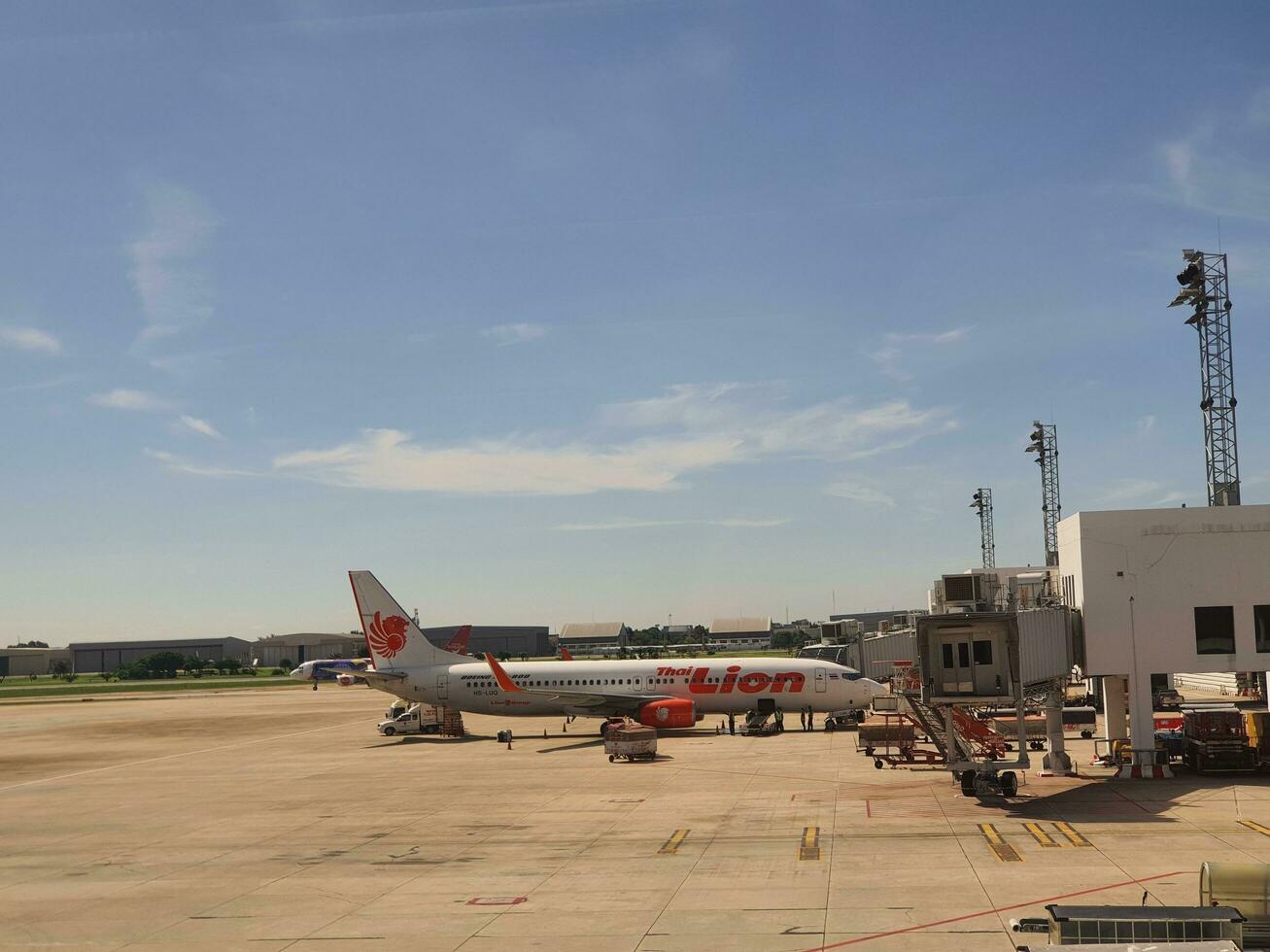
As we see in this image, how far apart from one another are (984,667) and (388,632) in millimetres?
42664

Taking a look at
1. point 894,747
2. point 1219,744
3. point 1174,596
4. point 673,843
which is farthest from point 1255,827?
point 894,747

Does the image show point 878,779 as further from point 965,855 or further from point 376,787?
point 376,787

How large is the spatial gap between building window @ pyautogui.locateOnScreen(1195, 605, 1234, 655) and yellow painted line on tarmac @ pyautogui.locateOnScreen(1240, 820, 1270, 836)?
11.2m

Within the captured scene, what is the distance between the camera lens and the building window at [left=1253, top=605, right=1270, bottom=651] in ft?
133

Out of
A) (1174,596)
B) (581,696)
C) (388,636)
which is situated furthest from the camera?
(388,636)

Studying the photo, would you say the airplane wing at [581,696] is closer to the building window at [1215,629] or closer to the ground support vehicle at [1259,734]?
the ground support vehicle at [1259,734]

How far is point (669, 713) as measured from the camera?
2547 inches

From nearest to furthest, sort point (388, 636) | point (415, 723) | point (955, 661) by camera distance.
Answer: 1. point (955, 661)
2. point (388, 636)
3. point (415, 723)

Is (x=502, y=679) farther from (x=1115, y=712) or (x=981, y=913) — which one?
(x=981, y=913)

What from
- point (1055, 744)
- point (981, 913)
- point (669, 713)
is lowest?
point (669, 713)

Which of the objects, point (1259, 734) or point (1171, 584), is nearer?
point (1171, 584)

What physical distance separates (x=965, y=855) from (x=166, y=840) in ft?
81.6

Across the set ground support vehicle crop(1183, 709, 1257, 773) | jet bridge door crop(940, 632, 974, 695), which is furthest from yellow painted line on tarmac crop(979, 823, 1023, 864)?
ground support vehicle crop(1183, 709, 1257, 773)

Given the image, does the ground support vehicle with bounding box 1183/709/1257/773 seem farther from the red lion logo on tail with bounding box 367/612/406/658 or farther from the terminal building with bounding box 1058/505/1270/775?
the red lion logo on tail with bounding box 367/612/406/658
